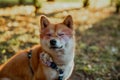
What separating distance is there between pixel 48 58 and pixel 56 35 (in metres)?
0.42

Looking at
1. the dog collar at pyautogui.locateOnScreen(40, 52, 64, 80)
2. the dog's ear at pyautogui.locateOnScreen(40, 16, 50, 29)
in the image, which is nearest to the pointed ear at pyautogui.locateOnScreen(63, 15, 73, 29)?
the dog's ear at pyautogui.locateOnScreen(40, 16, 50, 29)

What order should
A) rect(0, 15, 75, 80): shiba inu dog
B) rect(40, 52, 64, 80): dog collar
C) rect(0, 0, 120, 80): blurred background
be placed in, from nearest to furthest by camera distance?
rect(0, 15, 75, 80): shiba inu dog, rect(40, 52, 64, 80): dog collar, rect(0, 0, 120, 80): blurred background

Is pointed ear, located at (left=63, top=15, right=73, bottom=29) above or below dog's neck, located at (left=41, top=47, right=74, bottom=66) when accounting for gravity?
above

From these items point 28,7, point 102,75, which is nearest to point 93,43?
point 102,75

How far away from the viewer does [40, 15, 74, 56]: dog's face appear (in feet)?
16.0

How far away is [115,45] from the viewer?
9.91 m

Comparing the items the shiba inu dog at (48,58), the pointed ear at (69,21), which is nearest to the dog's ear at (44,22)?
the shiba inu dog at (48,58)

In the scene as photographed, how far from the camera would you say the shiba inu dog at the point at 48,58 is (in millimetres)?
4980

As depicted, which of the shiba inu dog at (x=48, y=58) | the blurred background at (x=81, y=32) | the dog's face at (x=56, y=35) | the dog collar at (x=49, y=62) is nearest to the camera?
the dog's face at (x=56, y=35)

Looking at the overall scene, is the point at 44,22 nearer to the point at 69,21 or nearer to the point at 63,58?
the point at 69,21

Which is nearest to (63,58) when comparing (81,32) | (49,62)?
(49,62)

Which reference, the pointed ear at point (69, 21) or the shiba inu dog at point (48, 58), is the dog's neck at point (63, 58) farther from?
the pointed ear at point (69, 21)

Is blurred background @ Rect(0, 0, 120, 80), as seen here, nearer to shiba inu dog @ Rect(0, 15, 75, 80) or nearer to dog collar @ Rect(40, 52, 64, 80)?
shiba inu dog @ Rect(0, 15, 75, 80)

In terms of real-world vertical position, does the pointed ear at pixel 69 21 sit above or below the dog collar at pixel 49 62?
above
